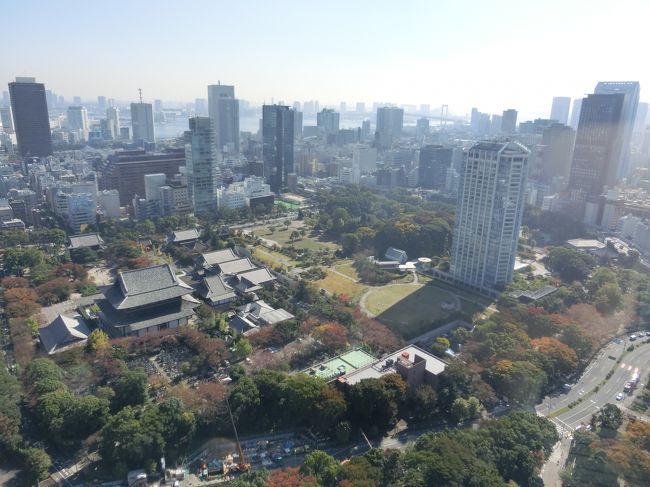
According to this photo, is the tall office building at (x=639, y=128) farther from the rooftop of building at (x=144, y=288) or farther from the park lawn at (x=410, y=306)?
the rooftop of building at (x=144, y=288)

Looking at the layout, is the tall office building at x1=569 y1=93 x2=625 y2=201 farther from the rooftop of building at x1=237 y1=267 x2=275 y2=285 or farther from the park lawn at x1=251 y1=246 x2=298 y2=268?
the rooftop of building at x1=237 y1=267 x2=275 y2=285

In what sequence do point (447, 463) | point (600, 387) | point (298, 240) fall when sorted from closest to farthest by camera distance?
point (447, 463)
point (600, 387)
point (298, 240)

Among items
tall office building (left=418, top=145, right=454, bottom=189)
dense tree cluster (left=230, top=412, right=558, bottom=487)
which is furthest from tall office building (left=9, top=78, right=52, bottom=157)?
dense tree cluster (left=230, top=412, right=558, bottom=487)

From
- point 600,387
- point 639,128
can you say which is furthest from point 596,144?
point 639,128

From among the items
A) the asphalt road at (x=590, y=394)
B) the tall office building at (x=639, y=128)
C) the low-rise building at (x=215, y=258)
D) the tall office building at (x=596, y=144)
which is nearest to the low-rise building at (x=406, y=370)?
the asphalt road at (x=590, y=394)

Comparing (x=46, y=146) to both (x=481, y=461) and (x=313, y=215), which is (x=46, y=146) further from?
(x=481, y=461)

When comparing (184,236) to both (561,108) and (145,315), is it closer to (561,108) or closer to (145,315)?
(145,315)
